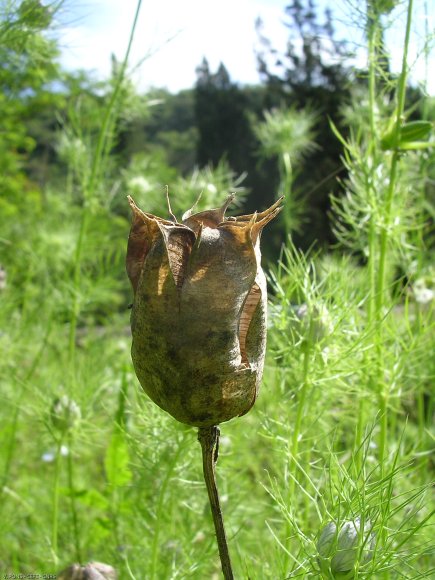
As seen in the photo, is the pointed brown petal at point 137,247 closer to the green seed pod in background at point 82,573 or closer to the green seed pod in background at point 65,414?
the green seed pod in background at point 82,573

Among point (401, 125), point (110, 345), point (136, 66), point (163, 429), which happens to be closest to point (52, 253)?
point (110, 345)

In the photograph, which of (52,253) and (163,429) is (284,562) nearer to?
(163,429)

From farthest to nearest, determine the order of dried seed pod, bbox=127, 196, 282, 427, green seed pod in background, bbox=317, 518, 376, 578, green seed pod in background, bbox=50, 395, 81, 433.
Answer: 1. green seed pod in background, bbox=50, 395, 81, 433
2. green seed pod in background, bbox=317, 518, 376, 578
3. dried seed pod, bbox=127, 196, 282, 427

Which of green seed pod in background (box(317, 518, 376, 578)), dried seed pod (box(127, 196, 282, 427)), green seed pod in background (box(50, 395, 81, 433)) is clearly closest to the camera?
dried seed pod (box(127, 196, 282, 427))

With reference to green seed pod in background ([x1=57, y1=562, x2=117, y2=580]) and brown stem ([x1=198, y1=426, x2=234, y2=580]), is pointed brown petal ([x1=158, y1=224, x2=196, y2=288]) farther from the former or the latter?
green seed pod in background ([x1=57, y1=562, x2=117, y2=580])

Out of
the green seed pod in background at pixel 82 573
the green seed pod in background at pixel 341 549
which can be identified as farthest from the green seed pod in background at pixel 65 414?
the green seed pod in background at pixel 341 549

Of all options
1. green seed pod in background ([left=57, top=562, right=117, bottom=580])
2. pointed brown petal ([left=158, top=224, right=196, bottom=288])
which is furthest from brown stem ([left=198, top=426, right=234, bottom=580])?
green seed pod in background ([left=57, top=562, right=117, bottom=580])
